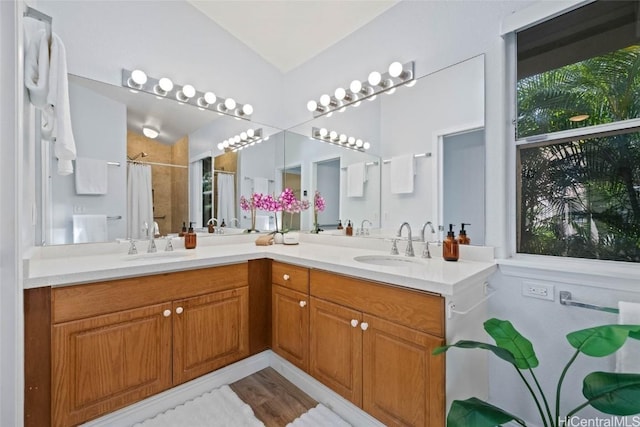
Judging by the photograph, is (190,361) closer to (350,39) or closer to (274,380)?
(274,380)

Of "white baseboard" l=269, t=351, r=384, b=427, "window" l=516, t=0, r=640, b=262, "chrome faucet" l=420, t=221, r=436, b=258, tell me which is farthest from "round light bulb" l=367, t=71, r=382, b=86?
"white baseboard" l=269, t=351, r=384, b=427

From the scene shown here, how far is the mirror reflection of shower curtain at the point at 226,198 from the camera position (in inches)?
101

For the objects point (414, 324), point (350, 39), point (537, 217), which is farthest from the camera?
point (350, 39)

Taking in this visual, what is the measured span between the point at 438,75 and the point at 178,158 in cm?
194

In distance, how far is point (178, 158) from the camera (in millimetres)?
2287

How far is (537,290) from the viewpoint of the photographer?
1.41 m

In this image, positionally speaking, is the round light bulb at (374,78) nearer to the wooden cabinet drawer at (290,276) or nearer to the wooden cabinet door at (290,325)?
the wooden cabinet drawer at (290,276)

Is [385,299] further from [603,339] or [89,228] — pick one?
[89,228]

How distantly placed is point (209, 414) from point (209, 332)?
42cm

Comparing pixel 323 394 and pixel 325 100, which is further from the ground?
pixel 325 100

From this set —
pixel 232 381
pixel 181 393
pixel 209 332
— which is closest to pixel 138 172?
pixel 209 332

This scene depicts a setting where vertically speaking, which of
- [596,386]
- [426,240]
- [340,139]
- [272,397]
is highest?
→ [340,139]

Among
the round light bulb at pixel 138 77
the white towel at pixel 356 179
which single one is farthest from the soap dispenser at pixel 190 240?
the white towel at pixel 356 179

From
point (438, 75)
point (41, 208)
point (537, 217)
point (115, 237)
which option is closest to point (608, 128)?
point (537, 217)
